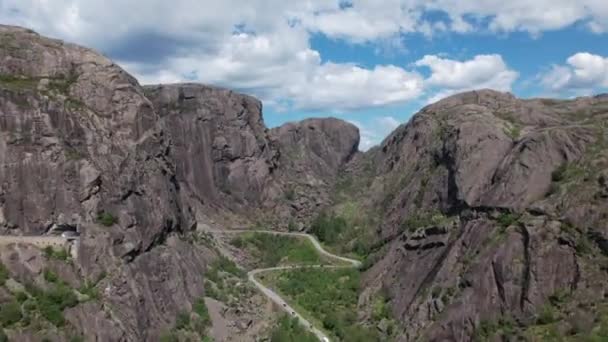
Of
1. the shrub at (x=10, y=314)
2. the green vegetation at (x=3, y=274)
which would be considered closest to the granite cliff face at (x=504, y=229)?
the shrub at (x=10, y=314)

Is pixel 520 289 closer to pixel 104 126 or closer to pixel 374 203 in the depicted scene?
pixel 104 126

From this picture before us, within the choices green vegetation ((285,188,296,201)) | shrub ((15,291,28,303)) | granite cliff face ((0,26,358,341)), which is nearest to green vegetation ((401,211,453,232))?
granite cliff face ((0,26,358,341))

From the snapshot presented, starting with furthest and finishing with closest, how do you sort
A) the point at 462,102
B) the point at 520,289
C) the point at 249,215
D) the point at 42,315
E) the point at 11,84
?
the point at 249,215 < the point at 462,102 < the point at 11,84 < the point at 520,289 < the point at 42,315

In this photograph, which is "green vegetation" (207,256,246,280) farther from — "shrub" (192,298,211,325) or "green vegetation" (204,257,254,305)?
"shrub" (192,298,211,325)

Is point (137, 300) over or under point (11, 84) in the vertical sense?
under

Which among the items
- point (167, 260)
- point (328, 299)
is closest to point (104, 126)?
point (167, 260)

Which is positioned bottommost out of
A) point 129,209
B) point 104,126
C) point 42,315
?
point 42,315

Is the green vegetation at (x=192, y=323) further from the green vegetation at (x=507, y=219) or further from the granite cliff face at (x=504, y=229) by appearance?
the green vegetation at (x=507, y=219)
